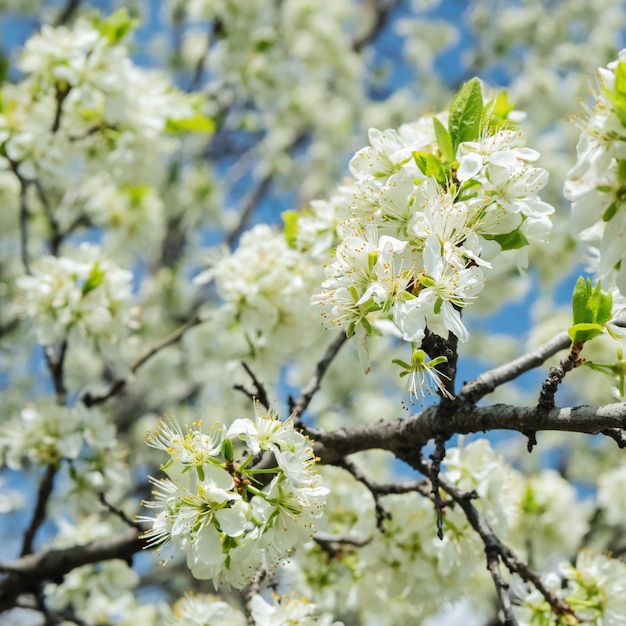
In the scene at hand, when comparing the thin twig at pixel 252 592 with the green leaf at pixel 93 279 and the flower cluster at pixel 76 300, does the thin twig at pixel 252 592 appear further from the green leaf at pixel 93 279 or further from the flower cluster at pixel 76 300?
the green leaf at pixel 93 279

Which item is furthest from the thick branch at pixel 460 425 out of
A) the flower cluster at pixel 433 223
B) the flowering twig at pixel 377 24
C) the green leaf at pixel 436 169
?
the flowering twig at pixel 377 24

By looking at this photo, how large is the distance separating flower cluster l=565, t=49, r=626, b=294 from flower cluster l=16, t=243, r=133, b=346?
1.94 m

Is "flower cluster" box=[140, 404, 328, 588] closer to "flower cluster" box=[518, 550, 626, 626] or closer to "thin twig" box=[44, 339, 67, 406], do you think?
"flower cluster" box=[518, 550, 626, 626]

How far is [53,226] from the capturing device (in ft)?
11.9

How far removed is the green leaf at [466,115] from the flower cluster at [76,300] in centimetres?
163

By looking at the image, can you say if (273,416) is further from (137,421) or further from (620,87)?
(137,421)

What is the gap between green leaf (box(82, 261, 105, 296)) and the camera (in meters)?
2.79

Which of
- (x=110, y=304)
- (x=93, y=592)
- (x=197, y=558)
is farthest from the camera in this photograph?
(x=93, y=592)

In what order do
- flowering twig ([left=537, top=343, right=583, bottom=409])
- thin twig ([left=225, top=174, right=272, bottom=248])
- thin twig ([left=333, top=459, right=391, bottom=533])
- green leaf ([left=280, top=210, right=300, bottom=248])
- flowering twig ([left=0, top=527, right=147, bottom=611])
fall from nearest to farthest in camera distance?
flowering twig ([left=537, top=343, right=583, bottom=409])
thin twig ([left=333, top=459, right=391, bottom=533])
flowering twig ([left=0, top=527, right=147, bottom=611])
green leaf ([left=280, top=210, right=300, bottom=248])
thin twig ([left=225, top=174, right=272, bottom=248])

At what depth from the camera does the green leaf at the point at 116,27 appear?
3.24 meters

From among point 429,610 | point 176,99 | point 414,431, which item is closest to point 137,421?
point 176,99

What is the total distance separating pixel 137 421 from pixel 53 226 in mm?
3396

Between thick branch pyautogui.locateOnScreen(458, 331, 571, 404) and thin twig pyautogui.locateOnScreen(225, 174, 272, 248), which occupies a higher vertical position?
thin twig pyautogui.locateOnScreen(225, 174, 272, 248)

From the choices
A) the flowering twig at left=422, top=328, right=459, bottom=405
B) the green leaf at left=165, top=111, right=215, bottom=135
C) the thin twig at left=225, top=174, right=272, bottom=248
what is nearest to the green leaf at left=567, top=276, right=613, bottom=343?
the flowering twig at left=422, top=328, right=459, bottom=405
